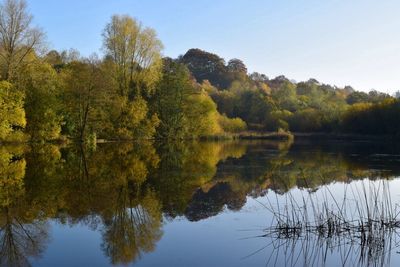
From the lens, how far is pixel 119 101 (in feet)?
147

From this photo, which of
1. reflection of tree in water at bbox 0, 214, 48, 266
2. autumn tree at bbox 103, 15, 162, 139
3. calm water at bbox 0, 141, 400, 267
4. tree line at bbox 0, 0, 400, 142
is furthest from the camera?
autumn tree at bbox 103, 15, 162, 139

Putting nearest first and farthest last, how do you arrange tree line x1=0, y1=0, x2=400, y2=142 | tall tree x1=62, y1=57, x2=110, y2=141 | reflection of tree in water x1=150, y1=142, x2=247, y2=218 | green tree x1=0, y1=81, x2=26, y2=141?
Answer: reflection of tree in water x1=150, y1=142, x2=247, y2=218
green tree x1=0, y1=81, x2=26, y2=141
tree line x1=0, y1=0, x2=400, y2=142
tall tree x1=62, y1=57, x2=110, y2=141

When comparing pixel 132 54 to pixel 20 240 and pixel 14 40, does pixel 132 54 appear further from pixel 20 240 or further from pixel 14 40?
pixel 20 240

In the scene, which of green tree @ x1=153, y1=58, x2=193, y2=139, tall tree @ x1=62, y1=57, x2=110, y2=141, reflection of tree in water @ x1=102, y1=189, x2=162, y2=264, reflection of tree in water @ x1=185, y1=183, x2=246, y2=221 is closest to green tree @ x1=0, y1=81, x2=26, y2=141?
tall tree @ x1=62, y1=57, x2=110, y2=141

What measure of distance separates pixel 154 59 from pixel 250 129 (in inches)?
1089

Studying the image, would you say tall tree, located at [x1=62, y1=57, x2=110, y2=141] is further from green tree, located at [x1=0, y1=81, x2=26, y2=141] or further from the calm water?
the calm water

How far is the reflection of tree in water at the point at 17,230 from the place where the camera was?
27.2ft

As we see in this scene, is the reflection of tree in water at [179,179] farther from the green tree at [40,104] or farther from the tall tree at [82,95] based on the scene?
the tall tree at [82,95]

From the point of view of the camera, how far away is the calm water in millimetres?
8250

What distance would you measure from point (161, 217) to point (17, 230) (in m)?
3.58

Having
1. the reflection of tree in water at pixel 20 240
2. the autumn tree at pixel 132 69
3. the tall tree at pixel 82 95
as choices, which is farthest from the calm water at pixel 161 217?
the autumn tree at pixel 132 69

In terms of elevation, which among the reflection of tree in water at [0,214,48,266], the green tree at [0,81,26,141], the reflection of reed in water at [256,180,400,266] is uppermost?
the green tree at [0,81,26,141]

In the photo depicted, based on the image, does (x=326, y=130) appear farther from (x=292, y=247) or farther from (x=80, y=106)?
(x=292, y=247)

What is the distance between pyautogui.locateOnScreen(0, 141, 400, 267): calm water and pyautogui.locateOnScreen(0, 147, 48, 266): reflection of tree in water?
2cm
